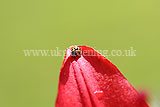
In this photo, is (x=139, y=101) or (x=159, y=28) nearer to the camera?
(x=139, y=101)

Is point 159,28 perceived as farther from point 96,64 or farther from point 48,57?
point 96,64

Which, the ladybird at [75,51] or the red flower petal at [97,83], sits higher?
the ladybird at [75,51]

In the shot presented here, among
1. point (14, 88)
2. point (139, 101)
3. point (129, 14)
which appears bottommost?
point (14, 88)

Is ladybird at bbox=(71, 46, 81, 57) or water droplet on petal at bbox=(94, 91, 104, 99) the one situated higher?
ladybird at bbox=(71, 46, 81, 57)

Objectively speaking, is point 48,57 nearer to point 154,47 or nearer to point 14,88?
point 14,88

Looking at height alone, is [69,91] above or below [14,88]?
above

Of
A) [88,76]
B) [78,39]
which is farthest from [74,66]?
[78,39]
